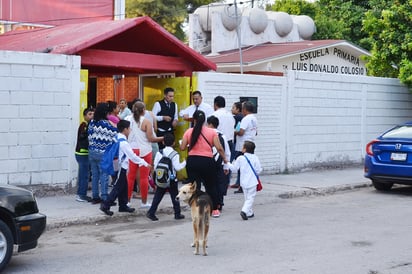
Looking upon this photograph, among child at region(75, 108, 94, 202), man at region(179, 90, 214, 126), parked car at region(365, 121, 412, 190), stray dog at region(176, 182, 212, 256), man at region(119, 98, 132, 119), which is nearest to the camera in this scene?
stray dog at region(176, 182, 212, 256)

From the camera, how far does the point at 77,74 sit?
39.0 ft

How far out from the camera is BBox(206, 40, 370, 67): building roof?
22984mm

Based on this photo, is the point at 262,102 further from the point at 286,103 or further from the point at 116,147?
the point at 116,147

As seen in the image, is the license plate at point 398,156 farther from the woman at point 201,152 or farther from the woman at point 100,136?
the woman at point 100,136

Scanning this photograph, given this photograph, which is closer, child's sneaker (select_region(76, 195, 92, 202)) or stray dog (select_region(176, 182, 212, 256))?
stray dog (select_region(176, 182, 212, 256))

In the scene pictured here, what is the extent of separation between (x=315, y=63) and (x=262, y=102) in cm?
1156

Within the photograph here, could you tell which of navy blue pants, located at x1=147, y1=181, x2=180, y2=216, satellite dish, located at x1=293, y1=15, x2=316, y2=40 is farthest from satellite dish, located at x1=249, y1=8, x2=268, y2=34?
navy blue pants, located at x1=147, y1=181, x2=180, y2=216

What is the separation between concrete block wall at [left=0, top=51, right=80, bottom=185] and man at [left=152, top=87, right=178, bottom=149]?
5.64ft

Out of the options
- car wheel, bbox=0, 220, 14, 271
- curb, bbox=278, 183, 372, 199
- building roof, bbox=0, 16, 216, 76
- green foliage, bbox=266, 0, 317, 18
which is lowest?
curb, bbox=278, 183, 372, 199

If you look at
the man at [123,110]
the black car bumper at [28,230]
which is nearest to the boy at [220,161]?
the man at [123,110]

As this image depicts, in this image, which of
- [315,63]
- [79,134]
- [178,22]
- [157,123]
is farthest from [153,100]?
[178,22]

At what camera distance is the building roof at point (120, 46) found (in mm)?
12320

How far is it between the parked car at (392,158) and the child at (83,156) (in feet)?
19.3

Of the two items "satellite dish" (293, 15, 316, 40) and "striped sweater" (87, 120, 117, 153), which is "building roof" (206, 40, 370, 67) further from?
"striped sweater" (87, 120, 117, 153)
